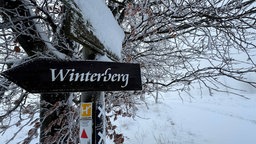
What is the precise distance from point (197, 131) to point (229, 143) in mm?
1473

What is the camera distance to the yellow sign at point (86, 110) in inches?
43.6

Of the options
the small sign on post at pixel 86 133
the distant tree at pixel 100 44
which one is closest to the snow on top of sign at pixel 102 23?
the distant tree at pixel 100 44

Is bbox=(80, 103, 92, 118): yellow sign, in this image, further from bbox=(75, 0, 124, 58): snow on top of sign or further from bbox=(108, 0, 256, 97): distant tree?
bbox=(108, 0, 256, 97): distant tree

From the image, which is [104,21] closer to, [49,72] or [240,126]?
[49,72]

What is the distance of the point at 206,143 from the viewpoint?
20.5ft

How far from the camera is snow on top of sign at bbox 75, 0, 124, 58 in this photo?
103 centimetres

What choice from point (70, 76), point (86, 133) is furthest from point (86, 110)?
point (70, 76)

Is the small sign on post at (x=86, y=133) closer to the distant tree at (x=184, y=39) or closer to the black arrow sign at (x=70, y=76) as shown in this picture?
the black arrow sign at (x=70, y=76)

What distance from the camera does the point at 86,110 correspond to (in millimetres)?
1123

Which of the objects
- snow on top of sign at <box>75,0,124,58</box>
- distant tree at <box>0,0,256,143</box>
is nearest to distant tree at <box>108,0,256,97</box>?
distant tree at <box>0,0,256,143</box>

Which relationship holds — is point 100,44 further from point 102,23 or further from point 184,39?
point 184,39

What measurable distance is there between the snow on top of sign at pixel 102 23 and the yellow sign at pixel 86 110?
41 cm

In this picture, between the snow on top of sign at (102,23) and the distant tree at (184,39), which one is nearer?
the snow on top of sign at (102,23)

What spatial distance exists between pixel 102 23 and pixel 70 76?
16.5 inches
